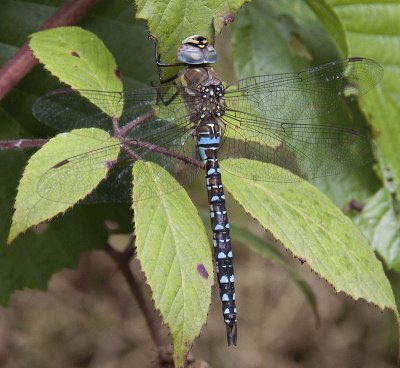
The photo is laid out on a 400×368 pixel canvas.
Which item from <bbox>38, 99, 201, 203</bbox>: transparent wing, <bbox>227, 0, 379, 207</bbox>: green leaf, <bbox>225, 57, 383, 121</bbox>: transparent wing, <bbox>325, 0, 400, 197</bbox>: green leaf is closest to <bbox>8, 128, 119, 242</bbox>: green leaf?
<bbox>38, 99, 201, 203</bbox>: transparent wing

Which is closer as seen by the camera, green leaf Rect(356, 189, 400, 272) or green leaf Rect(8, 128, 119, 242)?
green leaf Rect(8, 128, 119, 242)

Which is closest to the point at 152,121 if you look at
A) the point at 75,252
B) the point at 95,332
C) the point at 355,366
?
the point at 75,252

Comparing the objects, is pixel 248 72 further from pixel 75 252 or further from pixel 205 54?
pixel 75 252

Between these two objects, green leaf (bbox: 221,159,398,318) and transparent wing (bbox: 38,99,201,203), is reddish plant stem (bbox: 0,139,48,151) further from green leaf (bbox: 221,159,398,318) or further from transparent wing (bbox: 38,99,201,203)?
green leaf (bbox: 221,159,398,318)

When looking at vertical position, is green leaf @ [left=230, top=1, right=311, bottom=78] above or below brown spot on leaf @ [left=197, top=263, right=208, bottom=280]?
above

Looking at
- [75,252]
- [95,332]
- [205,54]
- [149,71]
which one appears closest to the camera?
[205,54]

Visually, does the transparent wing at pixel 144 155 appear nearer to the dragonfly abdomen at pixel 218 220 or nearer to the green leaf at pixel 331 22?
the dragonfly abdomen at pixel 218 220

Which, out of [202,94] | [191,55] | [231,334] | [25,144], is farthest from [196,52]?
[231,334]
